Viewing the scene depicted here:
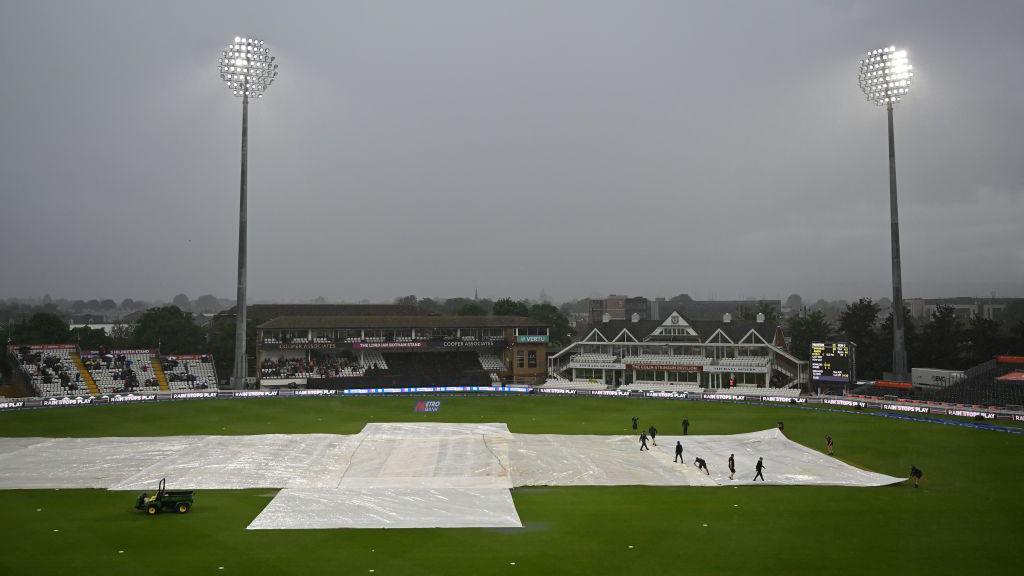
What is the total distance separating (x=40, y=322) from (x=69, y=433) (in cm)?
4865

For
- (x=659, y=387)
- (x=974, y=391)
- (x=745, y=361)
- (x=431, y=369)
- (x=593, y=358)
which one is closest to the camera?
(x=974, y=391)

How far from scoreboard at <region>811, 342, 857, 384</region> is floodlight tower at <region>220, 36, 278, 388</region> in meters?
50.1

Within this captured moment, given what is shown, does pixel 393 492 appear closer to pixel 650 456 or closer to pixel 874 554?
pixel 650 456

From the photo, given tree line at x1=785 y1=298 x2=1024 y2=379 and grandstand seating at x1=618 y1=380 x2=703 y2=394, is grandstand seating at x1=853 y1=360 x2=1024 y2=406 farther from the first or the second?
grandstand seating at x1=618 y1=380 x2=703 y2=394

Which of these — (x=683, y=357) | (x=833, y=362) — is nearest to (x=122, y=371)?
(x=683, y=357)

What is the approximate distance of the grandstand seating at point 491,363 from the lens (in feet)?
274

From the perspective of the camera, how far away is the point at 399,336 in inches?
3238

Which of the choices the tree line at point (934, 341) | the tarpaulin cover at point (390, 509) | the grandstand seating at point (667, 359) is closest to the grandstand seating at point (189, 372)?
the grandstand seating at point (667, 359)

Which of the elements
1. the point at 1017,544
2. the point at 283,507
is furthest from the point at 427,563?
the point at 1017,544

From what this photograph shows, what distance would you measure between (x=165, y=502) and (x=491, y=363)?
59190mm

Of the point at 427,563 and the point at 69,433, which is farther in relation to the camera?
the point at 69,433

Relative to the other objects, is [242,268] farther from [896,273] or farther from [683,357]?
[896,273]

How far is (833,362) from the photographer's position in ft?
210

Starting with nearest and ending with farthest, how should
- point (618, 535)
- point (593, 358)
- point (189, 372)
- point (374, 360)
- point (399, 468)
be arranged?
point (618, 535) → point (399, 468) → point (189, 372) → point (593, 358) → point (374, 360)
